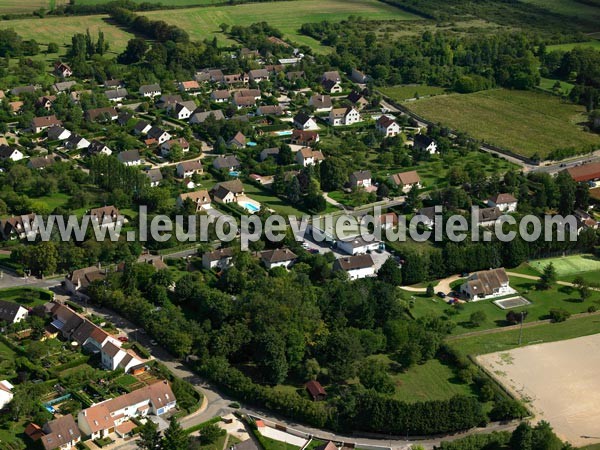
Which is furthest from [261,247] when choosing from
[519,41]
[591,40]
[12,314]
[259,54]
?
[591,40]

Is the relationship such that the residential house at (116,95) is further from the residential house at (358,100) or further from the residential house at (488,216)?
the residential house at (488,216)

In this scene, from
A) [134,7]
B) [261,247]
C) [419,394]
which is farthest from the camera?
[134,7]

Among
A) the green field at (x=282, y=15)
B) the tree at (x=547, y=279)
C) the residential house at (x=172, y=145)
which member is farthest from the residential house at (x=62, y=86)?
the tree at (x=547, y=279)

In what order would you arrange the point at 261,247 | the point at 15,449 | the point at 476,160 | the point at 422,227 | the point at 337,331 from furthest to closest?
the point at 476,160
the point at 422,227
the point at 261,247
the point at 337,331
the point at 15,449

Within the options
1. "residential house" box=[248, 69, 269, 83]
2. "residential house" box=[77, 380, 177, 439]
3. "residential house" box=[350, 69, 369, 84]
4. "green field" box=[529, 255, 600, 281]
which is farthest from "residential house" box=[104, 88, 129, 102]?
"residential house" box=[77, 380, 177, 439]

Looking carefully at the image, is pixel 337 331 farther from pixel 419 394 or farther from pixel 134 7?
pixel 134 7

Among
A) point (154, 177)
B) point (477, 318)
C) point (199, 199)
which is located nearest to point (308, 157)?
point (199, 199)
